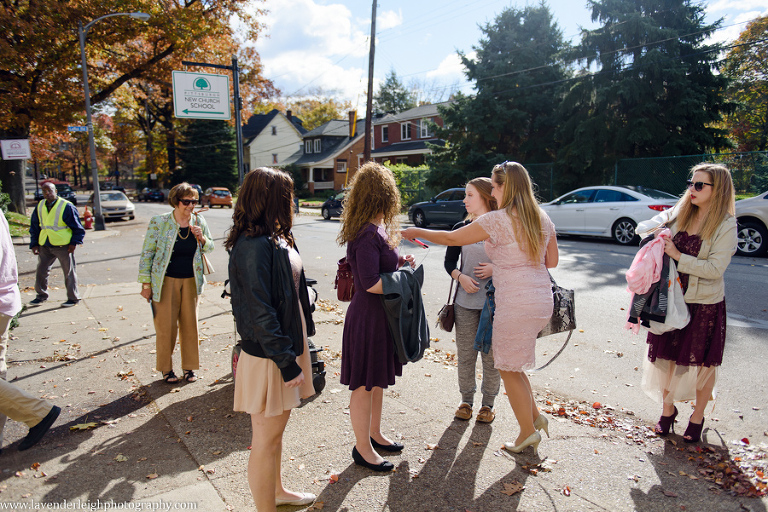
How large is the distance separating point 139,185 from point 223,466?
71.5 metres

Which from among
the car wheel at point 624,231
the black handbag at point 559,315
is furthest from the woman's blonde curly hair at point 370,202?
the car wheel at point 624,231

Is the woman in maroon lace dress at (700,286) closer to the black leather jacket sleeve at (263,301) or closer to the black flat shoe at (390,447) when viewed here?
the black flat shoe at (390,447)

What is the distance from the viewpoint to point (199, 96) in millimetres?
9203

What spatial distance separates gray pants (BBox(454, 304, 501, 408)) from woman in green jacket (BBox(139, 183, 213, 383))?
2458 mm

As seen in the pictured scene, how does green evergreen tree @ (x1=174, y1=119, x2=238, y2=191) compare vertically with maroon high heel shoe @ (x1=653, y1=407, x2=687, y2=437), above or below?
above

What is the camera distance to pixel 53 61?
1903cm

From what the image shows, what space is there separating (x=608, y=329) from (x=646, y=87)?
1628 centimetres

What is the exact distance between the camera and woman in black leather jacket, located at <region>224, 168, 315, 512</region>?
91.9 inches

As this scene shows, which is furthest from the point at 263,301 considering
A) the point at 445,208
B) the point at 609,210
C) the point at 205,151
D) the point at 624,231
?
the point at 205,151

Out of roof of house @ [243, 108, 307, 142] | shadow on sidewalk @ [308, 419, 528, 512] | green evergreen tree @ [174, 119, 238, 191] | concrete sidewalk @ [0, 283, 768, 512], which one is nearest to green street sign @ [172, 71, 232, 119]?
concrete sidewalk @ [0, 283, 768, 512]

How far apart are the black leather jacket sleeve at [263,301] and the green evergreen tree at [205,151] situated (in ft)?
174

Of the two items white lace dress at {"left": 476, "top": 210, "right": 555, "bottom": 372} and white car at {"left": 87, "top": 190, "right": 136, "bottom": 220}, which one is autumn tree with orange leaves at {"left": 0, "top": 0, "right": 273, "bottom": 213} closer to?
white car at {"left": 87, "top": 190, "right": 136, "bottom": 220}

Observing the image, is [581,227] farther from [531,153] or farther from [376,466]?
[376,466]

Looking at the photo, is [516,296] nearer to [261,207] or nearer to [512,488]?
[512,488]
